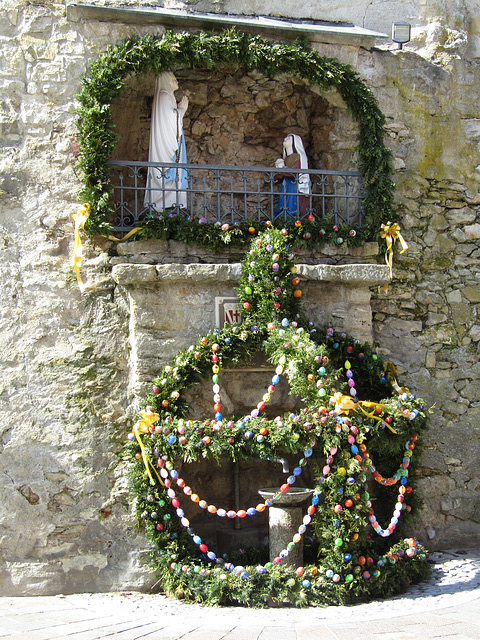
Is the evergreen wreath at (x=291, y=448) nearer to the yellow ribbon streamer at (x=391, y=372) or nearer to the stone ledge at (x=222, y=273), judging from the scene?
the yellow ribbon streamer at (x=391, y=372)

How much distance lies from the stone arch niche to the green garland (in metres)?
0.19

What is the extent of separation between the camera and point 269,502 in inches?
181

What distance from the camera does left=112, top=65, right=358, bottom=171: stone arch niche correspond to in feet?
19.3

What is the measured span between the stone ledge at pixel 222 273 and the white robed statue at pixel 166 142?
0.72 metres

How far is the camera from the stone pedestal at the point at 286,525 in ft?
15.3

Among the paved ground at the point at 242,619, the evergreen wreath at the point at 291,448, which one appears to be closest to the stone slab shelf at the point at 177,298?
the evergreen wreath at the point at 291,448

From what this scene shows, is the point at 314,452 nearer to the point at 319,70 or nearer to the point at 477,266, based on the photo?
the point at 477,266

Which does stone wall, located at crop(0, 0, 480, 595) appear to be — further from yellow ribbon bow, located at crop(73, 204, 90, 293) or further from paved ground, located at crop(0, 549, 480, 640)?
paved ground, located at crop(0, 549, 480, 640)

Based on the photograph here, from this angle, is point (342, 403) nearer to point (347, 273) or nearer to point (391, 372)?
point (391, 372)

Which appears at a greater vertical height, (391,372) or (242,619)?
(391,372)

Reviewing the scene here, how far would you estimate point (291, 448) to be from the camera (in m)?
4.52

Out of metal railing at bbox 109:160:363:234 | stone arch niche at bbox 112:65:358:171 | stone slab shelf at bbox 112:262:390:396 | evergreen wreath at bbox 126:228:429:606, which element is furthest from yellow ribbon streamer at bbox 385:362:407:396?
stone arch niche at bbox 112:65:358:171

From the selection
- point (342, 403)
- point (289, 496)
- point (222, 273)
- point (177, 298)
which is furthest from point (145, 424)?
point (342, 403)

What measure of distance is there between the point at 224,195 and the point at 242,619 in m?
3.64
